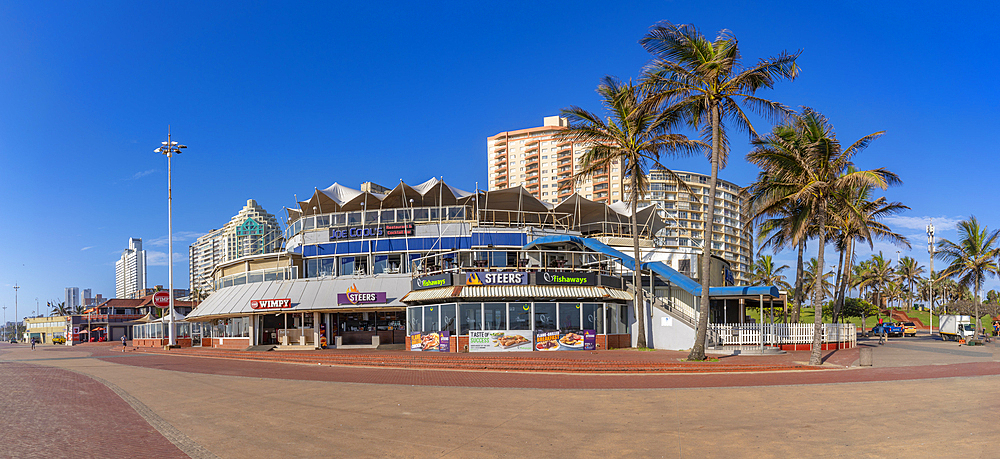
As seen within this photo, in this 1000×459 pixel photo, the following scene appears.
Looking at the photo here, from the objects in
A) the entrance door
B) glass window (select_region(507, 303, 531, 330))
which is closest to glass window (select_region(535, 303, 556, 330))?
glass window (select_region(507, 303, 531, 330))

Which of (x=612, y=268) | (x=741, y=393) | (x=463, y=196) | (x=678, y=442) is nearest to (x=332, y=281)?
(x=463, y=196)

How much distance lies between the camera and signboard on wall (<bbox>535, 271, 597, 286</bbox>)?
30062 mm

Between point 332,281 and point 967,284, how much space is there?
159 ft

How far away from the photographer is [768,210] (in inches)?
1143

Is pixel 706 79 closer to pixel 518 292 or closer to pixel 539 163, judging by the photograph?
pixel 518 292

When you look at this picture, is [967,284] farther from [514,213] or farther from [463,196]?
[463,196]

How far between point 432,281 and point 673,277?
472 inches

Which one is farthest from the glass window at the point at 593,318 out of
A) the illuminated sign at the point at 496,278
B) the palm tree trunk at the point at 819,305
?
the palm tree trunk at the point at 819,305

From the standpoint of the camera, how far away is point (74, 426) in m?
11.7

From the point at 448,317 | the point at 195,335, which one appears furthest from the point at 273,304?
the point at 195,335

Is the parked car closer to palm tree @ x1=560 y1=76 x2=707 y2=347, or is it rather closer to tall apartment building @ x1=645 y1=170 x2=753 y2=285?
palm tree @ x1=560 y1=76 x2=707 y2=347

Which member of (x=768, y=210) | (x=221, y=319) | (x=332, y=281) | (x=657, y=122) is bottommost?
(x=221, y=319)

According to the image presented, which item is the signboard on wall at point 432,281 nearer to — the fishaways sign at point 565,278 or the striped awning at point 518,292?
the striped awning at point 518,292

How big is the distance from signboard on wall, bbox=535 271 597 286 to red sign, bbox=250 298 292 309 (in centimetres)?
1650
